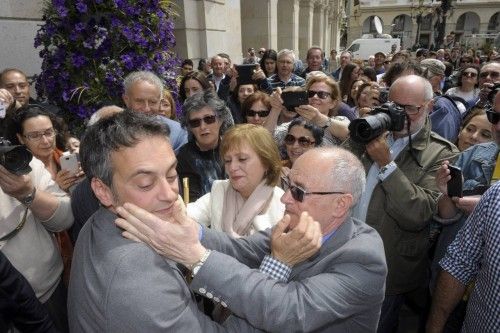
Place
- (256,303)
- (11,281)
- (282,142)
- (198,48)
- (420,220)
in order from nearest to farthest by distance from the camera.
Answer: (256,303)
(11,281)
(420,220)
(282,142)
(198,48)

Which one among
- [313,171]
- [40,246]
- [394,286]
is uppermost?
[313,171]

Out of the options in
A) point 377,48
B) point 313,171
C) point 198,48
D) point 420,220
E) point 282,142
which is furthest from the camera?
point 377,48

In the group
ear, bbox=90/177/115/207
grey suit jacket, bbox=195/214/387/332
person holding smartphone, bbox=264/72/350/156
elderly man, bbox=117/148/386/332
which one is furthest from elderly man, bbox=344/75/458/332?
ear, bbox=90/177/115/207

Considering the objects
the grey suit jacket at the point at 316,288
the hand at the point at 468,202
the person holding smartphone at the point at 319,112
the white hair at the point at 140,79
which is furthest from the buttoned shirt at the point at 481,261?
the white hair at the point at 140,79

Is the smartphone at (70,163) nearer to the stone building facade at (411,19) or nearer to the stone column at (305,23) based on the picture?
the stone column at (305,23)

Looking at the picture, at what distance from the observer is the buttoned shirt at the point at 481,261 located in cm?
147

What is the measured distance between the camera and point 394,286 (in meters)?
2.35

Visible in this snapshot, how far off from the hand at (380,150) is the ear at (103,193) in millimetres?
1461

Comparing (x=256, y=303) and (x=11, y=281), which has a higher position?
(x=256, y=303)

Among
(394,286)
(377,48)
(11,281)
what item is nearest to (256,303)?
(11,281)

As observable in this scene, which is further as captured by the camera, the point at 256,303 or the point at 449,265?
the point at 449,265

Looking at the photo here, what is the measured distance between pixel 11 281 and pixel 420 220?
2.16m

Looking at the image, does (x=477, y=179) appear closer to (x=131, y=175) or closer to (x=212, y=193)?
(x=212, y=193)

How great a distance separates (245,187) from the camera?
2.33 m
